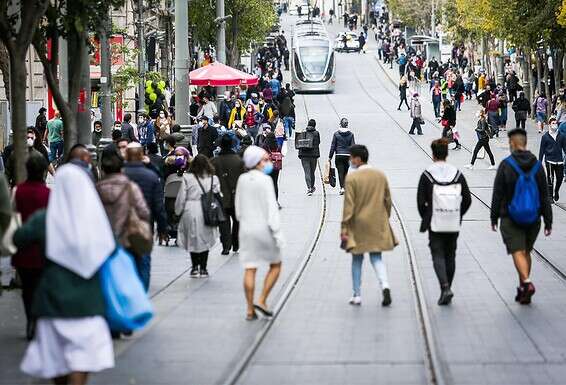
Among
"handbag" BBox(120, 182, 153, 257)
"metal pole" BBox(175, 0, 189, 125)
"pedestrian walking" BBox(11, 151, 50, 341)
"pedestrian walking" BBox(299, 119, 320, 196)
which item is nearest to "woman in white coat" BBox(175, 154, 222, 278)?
"pedestrian walking" BBox(11, 151, 50, 341)

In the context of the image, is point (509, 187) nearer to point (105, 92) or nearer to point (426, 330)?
point (426, 330)

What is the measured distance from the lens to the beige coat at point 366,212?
49.1 feet

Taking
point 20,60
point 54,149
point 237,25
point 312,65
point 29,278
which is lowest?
point 54,149

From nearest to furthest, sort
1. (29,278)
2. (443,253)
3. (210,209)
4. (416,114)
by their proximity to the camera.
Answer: (29,278), (443,253), (210,209), (416,114)

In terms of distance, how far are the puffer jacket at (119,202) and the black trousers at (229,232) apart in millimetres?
7114

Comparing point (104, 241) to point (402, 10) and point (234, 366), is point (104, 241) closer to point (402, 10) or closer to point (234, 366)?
point (234, 366)

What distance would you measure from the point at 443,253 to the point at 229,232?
5.39 meters

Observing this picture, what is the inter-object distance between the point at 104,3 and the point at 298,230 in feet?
19.1

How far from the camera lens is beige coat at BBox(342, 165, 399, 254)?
589 inches

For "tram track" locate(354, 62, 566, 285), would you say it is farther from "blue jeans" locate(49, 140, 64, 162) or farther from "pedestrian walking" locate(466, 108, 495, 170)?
"blue jeans" locate(49, 140, 64, 162)

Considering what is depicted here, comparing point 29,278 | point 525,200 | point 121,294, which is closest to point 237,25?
point 525,200

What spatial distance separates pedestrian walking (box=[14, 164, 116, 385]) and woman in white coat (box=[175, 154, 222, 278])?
8.26 m

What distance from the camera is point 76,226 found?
8711 millimetres

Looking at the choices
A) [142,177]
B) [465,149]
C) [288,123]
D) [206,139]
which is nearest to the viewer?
[142,177]
